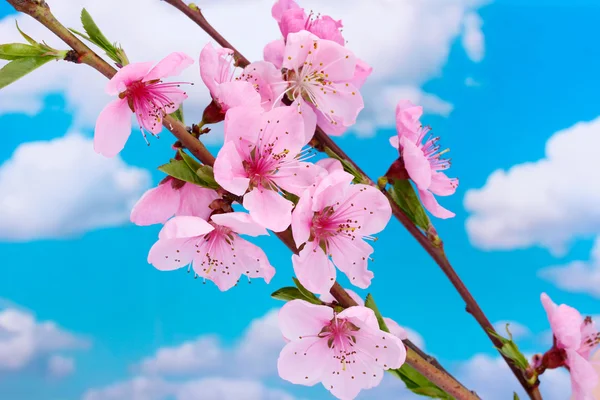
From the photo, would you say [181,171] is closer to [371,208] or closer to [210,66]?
[210,66]

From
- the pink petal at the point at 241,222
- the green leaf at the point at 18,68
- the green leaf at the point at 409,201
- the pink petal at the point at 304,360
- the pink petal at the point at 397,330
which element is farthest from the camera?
the green leaf at the point at 409,201

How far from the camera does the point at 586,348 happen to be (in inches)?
65.7

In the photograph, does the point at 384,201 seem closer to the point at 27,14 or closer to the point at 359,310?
the point at 359,310

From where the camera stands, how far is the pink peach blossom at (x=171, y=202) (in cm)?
122

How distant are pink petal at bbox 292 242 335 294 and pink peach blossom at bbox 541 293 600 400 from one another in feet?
2.20

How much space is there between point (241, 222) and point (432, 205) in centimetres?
63

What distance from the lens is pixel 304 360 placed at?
1322mm

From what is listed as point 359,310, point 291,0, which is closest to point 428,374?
point 359,310

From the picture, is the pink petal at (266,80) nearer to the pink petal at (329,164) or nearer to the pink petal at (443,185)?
the pink petal at (329,164)

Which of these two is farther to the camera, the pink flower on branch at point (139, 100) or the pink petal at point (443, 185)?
the pink petal at point (443, 185)

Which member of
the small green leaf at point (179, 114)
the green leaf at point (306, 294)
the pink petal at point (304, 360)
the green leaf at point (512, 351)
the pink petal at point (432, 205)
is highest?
the pink petal at point (432, 205)

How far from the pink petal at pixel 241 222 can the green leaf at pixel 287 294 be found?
17 centimetres

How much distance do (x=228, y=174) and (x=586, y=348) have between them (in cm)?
107

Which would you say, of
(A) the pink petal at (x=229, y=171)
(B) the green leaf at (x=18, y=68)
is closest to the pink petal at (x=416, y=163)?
(A) the pink petal at (x=229, y=171)
